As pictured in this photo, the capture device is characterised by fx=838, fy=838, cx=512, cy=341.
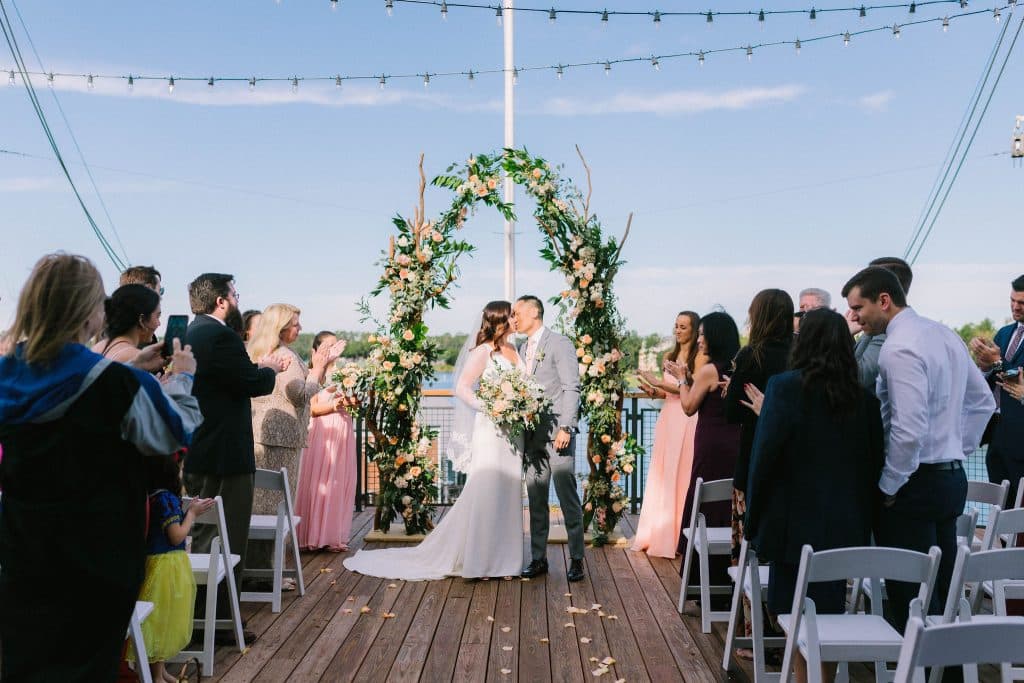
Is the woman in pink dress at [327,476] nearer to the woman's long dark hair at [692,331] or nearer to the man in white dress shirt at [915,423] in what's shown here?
the woman's long dark hair at [692,331]

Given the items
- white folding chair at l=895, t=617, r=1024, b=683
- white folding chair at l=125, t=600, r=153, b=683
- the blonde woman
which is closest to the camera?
white folding chair at l=895, t=617, r=1024, b=683

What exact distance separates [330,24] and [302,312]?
1150cm

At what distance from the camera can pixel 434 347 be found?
681 centimetres

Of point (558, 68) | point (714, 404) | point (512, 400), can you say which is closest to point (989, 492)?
point (714, 404)

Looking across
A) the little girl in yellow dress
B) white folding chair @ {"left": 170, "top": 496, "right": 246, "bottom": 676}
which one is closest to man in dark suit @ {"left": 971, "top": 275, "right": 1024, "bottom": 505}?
white folding chair @ {"left": 170, "top": 496, "right": 246, "bottom": 676}

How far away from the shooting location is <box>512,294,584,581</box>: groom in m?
5.68

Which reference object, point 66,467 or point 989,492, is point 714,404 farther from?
point 66,467

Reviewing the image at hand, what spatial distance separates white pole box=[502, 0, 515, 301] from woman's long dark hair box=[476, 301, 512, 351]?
72.0 inches

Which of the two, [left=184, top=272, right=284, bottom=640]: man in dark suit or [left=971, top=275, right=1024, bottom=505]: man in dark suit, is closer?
[left=184, top=272, right=284, bottom=640]: man in dark suit

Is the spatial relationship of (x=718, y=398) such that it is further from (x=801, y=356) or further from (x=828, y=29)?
Answer: (x=828, y=29)

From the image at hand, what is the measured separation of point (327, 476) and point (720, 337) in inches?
121

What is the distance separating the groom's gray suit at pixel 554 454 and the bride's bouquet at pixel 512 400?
16 centimetres

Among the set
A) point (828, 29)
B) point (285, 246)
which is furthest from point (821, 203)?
point (828, 29)

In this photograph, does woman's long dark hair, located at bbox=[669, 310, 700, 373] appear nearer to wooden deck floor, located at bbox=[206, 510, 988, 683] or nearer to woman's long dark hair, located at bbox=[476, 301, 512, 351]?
woman's long dark hair, located at bbox=[476, 301, 512, 351]
